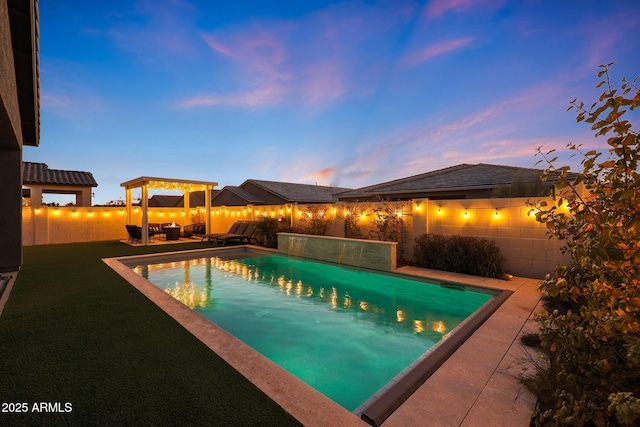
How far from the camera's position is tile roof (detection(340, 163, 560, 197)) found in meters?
11.7

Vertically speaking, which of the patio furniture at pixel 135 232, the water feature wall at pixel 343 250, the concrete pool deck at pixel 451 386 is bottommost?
the concrete pool deck at pixel 451 386

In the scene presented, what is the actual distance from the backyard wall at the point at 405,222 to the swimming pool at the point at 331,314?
2.02 metres

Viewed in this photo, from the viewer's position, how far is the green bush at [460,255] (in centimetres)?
772

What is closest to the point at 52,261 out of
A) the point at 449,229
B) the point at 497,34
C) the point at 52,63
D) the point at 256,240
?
the point at 256,240

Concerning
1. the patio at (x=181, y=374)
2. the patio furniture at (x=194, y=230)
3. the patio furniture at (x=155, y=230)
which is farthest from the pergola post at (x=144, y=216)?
the patio at (x=181, y=374)

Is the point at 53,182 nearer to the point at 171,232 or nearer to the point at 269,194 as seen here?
the point at 171,232

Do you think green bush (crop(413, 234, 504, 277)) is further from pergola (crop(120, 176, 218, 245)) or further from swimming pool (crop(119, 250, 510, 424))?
pergola (crop(120, 176, 218, 245))

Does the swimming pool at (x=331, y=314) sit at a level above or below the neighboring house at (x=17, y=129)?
below

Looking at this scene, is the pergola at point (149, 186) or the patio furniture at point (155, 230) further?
the patio furniture at point (155, 230)

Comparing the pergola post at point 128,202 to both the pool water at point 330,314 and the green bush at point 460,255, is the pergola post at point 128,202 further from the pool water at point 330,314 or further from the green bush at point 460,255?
the green bush at point 460,255

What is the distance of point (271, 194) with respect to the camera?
2248 centimetres

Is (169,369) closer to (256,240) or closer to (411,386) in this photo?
(411,386)

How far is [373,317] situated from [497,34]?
9464 mm

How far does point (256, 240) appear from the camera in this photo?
580 inches
